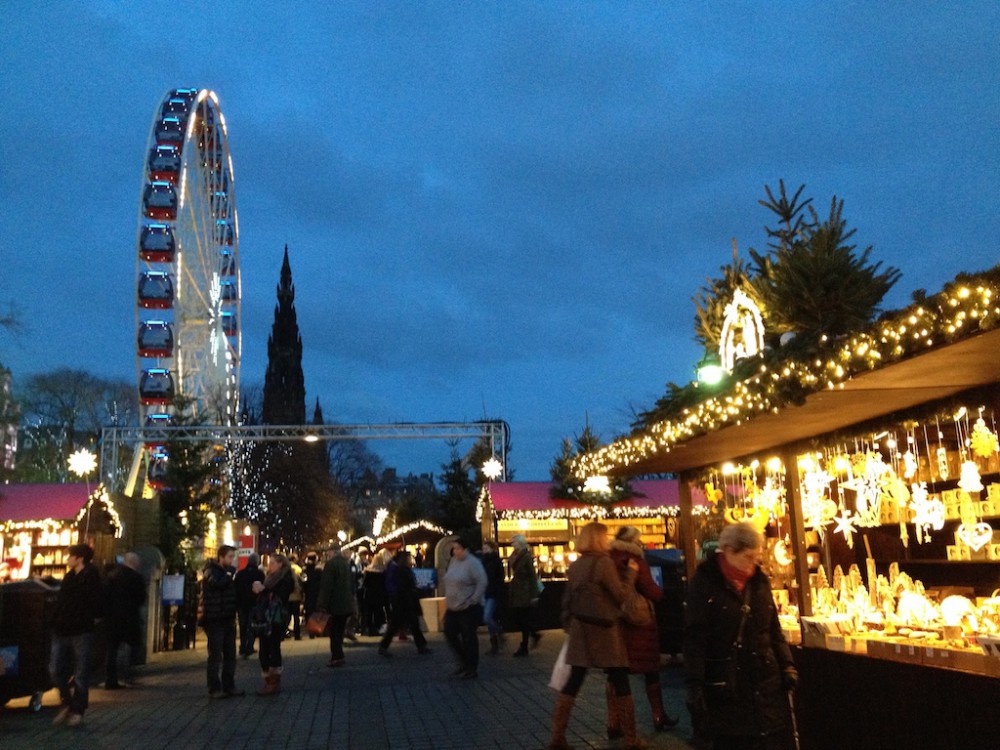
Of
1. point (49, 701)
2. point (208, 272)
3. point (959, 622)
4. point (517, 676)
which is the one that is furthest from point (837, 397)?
point (208, 272)

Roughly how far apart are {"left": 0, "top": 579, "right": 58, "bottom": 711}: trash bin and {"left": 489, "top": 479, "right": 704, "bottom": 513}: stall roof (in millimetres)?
12700

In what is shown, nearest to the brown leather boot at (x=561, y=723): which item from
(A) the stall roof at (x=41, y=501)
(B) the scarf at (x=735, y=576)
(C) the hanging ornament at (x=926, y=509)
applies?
(B) the scarf at (x=735, y=576)

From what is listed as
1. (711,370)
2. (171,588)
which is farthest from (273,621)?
(171,588)

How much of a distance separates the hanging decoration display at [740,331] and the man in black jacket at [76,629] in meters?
6.45

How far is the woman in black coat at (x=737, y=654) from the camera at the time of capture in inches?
169

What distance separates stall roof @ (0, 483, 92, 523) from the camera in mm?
21219

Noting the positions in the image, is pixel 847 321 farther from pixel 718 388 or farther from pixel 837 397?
pixel 837 397

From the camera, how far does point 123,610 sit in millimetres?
11648

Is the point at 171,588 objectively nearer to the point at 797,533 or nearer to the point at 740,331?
the point at 740,331

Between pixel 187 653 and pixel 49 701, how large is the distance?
613 centimetres

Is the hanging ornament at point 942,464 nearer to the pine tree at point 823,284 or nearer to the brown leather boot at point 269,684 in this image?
the pine tree at point 823,284

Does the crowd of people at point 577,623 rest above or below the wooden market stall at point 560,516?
below

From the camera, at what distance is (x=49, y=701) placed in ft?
35.3

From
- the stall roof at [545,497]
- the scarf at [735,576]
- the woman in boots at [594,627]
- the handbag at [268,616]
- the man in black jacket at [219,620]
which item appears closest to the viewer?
the scarf at [735,576]
